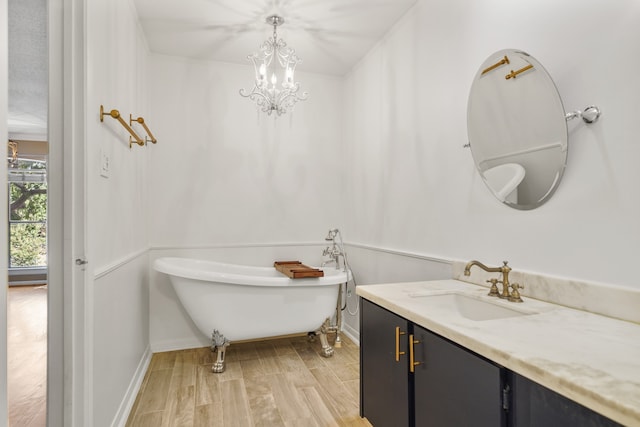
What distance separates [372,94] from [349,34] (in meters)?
0.48

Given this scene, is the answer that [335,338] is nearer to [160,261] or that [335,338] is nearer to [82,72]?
[160,261]

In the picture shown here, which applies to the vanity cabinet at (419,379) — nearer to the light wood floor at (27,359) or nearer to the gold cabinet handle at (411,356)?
the gold cabinet handle at (411,356)

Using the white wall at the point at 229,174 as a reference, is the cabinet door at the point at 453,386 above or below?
below

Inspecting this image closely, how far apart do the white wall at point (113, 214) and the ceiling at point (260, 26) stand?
24 cm

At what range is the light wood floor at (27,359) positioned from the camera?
145 cm

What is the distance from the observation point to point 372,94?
2.73 meters

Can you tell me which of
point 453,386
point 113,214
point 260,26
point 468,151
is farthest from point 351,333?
point 260,26

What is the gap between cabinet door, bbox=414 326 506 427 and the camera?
0.88 metres

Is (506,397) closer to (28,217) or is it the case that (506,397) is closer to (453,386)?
(453,386)

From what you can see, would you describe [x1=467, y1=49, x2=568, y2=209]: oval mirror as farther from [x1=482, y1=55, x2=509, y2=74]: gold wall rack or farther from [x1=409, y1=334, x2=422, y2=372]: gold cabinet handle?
[x1=409, y1=334, x2=422, y2=372]: gold cabinet handle

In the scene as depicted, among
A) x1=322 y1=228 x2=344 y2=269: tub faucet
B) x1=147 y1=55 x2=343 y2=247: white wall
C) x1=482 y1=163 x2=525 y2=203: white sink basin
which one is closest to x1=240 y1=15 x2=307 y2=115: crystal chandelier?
x1=147 y1=55 x2=343 y2=247: white wall

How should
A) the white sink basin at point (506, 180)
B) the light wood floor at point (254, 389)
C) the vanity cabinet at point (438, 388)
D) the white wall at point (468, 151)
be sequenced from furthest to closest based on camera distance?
the light wood floor at point (254, 389) → the white sink basin at point (506, 180) → the white wall at point (468, 151) → the vanity cabinet at point (438, 388)

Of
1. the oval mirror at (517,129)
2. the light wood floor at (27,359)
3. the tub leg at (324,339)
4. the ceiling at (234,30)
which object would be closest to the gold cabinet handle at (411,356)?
the oval mirror at (517,129)

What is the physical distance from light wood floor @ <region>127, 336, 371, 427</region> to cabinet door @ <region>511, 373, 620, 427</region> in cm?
114
